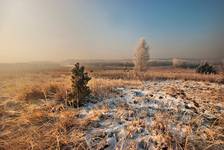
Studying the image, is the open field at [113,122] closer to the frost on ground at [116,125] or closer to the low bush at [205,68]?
the frost on ground at [116,125]

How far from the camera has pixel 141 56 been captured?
92.8 ft

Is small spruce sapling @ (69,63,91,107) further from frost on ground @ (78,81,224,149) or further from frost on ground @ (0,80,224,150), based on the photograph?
frost on ground @ (78,81,224,149)

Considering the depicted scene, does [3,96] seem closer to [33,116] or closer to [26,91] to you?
[26,91]

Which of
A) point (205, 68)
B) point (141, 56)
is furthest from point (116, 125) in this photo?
point (141, 56)

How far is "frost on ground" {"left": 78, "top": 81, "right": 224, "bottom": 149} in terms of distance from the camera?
10.9 feet

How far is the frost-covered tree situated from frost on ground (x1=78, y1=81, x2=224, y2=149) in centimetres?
2231

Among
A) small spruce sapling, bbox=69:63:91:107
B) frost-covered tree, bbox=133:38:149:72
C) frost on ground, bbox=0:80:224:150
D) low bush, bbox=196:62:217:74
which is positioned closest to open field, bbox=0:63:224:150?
frost on ground, bbox=0:80:224:150

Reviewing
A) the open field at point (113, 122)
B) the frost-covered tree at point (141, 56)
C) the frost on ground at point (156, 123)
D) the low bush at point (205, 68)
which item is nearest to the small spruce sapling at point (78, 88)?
the open field at point (113, 122)

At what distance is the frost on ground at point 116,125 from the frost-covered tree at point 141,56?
22689 mm

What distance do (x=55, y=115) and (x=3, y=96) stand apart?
240cm

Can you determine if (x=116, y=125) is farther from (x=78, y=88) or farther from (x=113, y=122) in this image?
(x=78, y=88)

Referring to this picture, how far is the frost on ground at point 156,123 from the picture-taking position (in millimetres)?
3334

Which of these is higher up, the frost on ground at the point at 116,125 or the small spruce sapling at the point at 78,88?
the small spruce sapling at the point at 78,88

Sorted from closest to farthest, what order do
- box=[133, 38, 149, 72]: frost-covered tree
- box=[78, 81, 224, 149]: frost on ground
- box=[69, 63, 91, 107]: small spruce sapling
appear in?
box=[78, 81, 224, 149]: frost on ground, box=[69, 63, 91, 107]: small spruce sapling, box=[133, 38, 149, 72]: frost-covered tree
